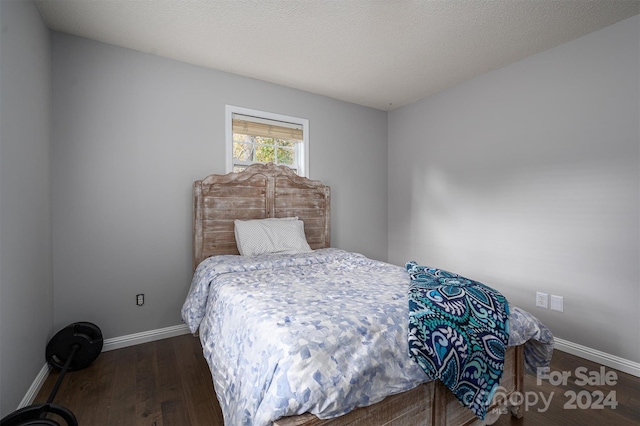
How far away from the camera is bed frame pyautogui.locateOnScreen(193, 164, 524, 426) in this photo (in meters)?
1.23

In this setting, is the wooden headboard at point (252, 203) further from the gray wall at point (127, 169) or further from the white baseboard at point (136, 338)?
the white baseboard at point (136, 338)

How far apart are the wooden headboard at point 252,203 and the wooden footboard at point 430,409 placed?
2088 millimetres

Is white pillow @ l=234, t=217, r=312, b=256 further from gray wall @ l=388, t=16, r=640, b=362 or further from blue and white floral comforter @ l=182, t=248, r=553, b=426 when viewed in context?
gray wall @ l=388, t=16, r=640, b=362

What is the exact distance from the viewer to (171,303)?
2760 millimetres

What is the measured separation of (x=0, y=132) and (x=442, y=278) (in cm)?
245

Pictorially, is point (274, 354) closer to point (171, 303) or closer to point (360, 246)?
point (171, 303)

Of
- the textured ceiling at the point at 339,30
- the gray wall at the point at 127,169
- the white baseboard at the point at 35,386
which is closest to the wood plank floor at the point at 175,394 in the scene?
the white baseboard at the point at 35,386

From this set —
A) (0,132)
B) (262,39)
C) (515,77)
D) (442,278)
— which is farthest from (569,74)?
(0,132)

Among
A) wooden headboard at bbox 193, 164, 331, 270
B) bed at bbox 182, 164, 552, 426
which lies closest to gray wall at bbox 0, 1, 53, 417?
bed at bbox 182, 164, 552, 426

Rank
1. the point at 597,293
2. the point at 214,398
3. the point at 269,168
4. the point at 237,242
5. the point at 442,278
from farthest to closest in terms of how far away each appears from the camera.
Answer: the point at 269,168 < the point at 237,242 < the point at 597,293 < the point at 214,398 < the point at 442,278

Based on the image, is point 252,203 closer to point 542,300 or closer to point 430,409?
point 430,409

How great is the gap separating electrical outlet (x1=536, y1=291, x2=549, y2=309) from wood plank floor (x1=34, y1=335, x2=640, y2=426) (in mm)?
392

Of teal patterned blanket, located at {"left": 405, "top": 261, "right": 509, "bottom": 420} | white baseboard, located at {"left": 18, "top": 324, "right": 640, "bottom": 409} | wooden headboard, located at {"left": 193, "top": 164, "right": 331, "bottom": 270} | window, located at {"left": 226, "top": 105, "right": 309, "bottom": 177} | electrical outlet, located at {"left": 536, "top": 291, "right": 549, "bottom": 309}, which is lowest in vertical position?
white baseboard, located at {"left": 18, "top": 324, "right": 640, "bottom": 409}

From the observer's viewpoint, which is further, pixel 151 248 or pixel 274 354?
pixel 151 248
